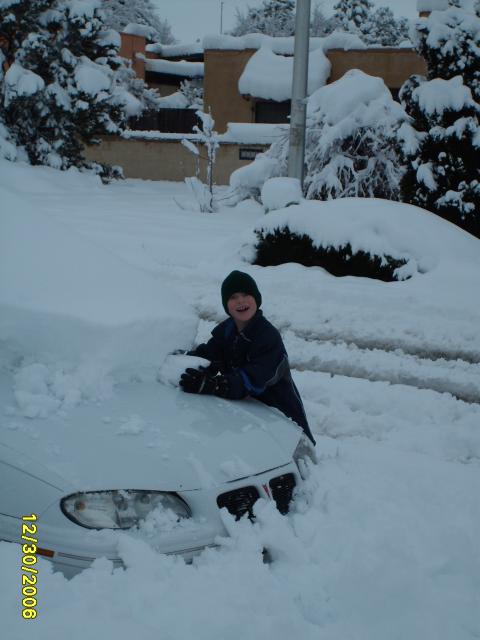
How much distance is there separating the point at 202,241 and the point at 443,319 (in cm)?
526

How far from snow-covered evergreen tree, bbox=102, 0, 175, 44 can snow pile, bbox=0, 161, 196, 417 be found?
4420 centimetres

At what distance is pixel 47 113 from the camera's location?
1981 centimetres

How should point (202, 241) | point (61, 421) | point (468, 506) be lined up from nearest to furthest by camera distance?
1. point (61, 421)
2. point (468, 506)
3. point (202, 241)

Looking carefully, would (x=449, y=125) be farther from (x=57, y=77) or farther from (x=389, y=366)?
(x=57, y=77)

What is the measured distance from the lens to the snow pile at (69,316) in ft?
9.15

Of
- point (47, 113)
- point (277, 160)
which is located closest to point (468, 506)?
point (277, 160)

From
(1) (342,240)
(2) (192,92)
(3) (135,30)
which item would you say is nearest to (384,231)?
(1) (342,240)

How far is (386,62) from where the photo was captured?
2577 centimetres

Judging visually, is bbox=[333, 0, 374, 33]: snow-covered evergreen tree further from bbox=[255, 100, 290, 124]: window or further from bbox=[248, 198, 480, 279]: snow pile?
bbox=[248, 198, 480, 279]: snow pile

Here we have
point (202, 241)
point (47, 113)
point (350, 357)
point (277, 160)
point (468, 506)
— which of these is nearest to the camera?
point (468, 506)

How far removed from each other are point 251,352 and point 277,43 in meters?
26.5

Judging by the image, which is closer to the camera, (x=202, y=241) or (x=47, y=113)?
(x=202, y=241)

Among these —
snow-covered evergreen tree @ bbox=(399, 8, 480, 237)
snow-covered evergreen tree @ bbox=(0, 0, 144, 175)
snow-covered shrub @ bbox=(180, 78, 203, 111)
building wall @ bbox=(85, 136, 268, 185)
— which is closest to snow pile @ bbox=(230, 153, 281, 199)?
snow-covered evergreen tree @ bbox=(399, 8, 480, 237)

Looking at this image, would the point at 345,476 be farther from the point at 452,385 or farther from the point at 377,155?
the point at 377,155
